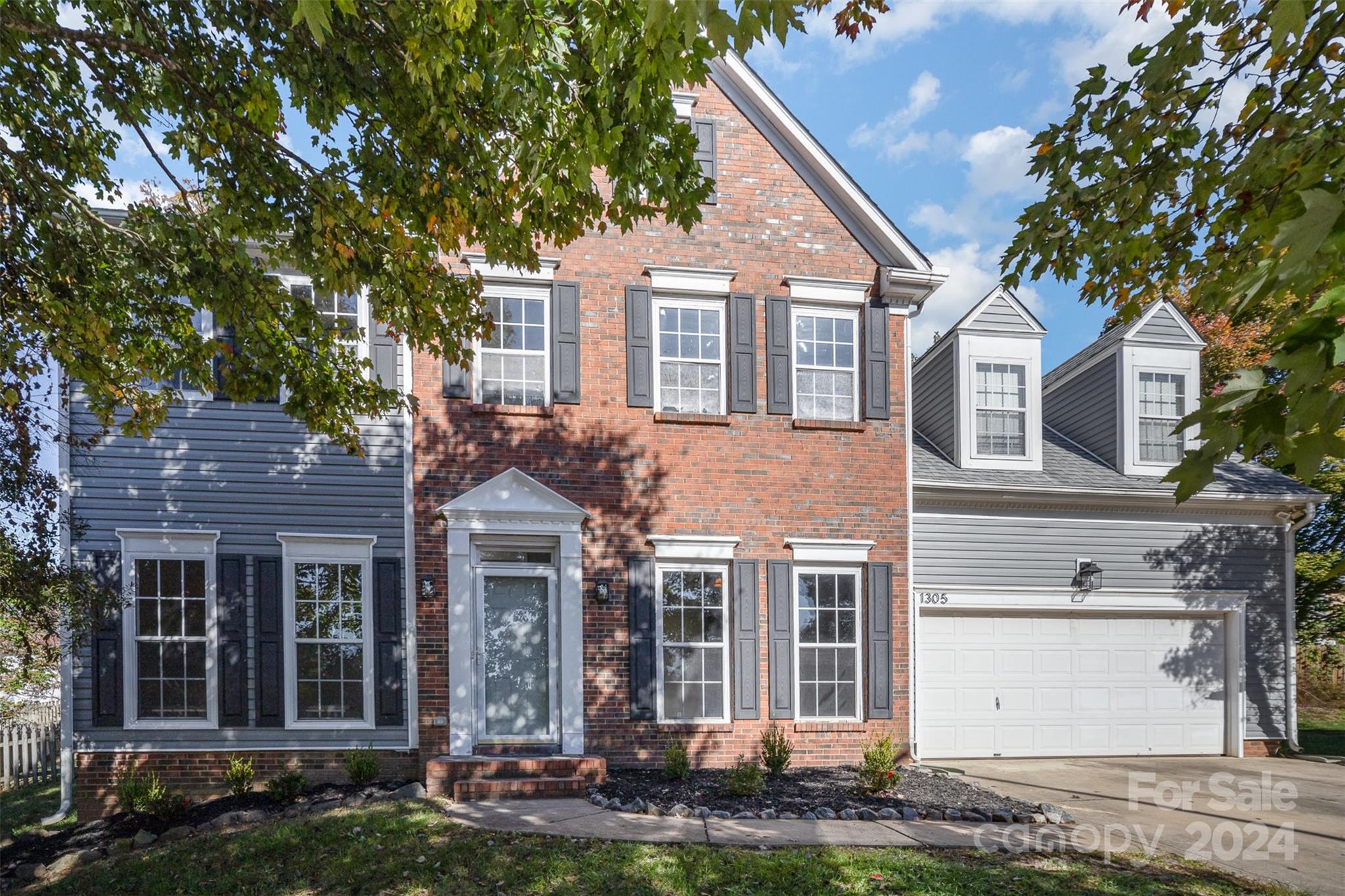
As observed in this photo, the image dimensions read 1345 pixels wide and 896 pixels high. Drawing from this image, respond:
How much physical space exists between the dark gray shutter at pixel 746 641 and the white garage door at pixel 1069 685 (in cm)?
269

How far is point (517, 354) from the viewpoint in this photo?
33.6 ft

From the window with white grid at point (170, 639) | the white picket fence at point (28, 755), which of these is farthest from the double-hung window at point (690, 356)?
the white picket fence at point (28, 755)

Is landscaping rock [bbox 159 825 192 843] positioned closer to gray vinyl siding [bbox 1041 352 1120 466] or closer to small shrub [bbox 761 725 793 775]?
small shrub [bbox 761 725 793 775]

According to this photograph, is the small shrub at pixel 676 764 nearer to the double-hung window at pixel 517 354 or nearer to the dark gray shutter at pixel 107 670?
the double-hung window at pixel 517 354

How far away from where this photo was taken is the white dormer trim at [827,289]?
35.4ft

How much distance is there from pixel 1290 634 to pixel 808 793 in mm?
8544

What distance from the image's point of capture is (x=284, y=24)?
548 centimetres

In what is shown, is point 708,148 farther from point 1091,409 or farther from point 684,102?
point 1091,409

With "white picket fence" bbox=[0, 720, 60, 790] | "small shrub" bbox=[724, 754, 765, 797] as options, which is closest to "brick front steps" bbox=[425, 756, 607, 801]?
"small shrub" bbox=[724, 754, 765, 797]

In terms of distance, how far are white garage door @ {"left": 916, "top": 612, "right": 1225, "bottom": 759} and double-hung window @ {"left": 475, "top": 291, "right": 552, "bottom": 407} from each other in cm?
623

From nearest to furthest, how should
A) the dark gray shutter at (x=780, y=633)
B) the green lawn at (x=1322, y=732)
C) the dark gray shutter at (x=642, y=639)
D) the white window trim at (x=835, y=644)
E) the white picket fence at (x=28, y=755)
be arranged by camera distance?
the dark gray shutter at (x=642, y=639) < the dark gray shutter at (x=780, y=633) < the white window trim at (x=835, y=644) < the white picket fence at (x=28, y=755) < the green lawn at (x=1322, y=732)

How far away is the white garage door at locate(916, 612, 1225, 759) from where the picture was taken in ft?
38.1

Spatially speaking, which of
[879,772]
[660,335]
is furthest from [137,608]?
[879,772]

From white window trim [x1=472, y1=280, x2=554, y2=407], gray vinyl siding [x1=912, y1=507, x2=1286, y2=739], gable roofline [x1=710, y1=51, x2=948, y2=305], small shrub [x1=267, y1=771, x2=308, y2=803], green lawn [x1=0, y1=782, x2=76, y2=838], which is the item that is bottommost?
green lawn [x1=0, y1=782, x2=76, y2=838]
